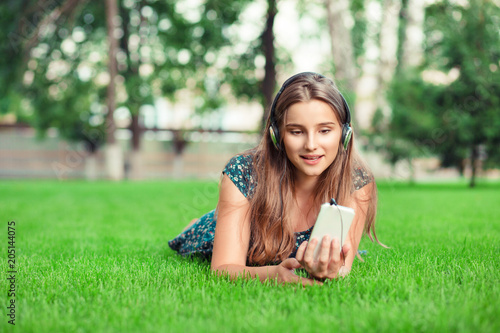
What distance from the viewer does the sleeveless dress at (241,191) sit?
251cm

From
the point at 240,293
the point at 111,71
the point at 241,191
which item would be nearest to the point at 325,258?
the point at 240,293

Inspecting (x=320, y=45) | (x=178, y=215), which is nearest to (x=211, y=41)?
(x=320, y=45)

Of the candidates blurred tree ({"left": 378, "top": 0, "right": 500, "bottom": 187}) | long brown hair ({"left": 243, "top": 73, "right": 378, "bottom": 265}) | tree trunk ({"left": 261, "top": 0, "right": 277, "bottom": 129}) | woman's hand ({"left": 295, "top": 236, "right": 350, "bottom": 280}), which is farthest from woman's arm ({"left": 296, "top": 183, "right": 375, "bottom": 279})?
tree trunk ({"left": 261, "top": 0, "right": 277, "bottom": 129})

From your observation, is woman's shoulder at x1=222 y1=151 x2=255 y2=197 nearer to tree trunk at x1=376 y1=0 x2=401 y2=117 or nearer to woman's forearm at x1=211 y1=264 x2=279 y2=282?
woman's forearm at x1=211 y1=264 x2=279 y2=282

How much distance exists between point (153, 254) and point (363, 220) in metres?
1.62

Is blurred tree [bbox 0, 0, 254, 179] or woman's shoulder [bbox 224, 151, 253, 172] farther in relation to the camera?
blurred tree [bbox 0, 0, 254, 179]

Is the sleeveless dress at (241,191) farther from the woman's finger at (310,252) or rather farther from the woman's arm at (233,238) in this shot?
the woman's finger at (310,252)

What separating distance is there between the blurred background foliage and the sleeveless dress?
11.0 meters

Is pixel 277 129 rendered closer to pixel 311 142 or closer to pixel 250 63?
pixel 311 142

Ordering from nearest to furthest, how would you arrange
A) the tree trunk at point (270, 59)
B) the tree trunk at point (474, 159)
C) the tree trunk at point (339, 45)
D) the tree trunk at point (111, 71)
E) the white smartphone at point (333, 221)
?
1. the white smartphone at point (333, 221)
2. the tree trunk at point (474, 159)
3. the tree trunk at point (339, 45)
4. the tree trunk at point (270, 59)
5. the tree trunk at point (111, 71)

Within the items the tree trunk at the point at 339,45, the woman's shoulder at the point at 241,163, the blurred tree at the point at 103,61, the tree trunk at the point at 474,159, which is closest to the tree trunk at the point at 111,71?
the blurred tree at the point at 103,61

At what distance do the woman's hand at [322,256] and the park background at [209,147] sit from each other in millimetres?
112

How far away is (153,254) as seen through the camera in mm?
3303

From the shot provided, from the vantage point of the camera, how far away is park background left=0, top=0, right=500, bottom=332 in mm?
1927
